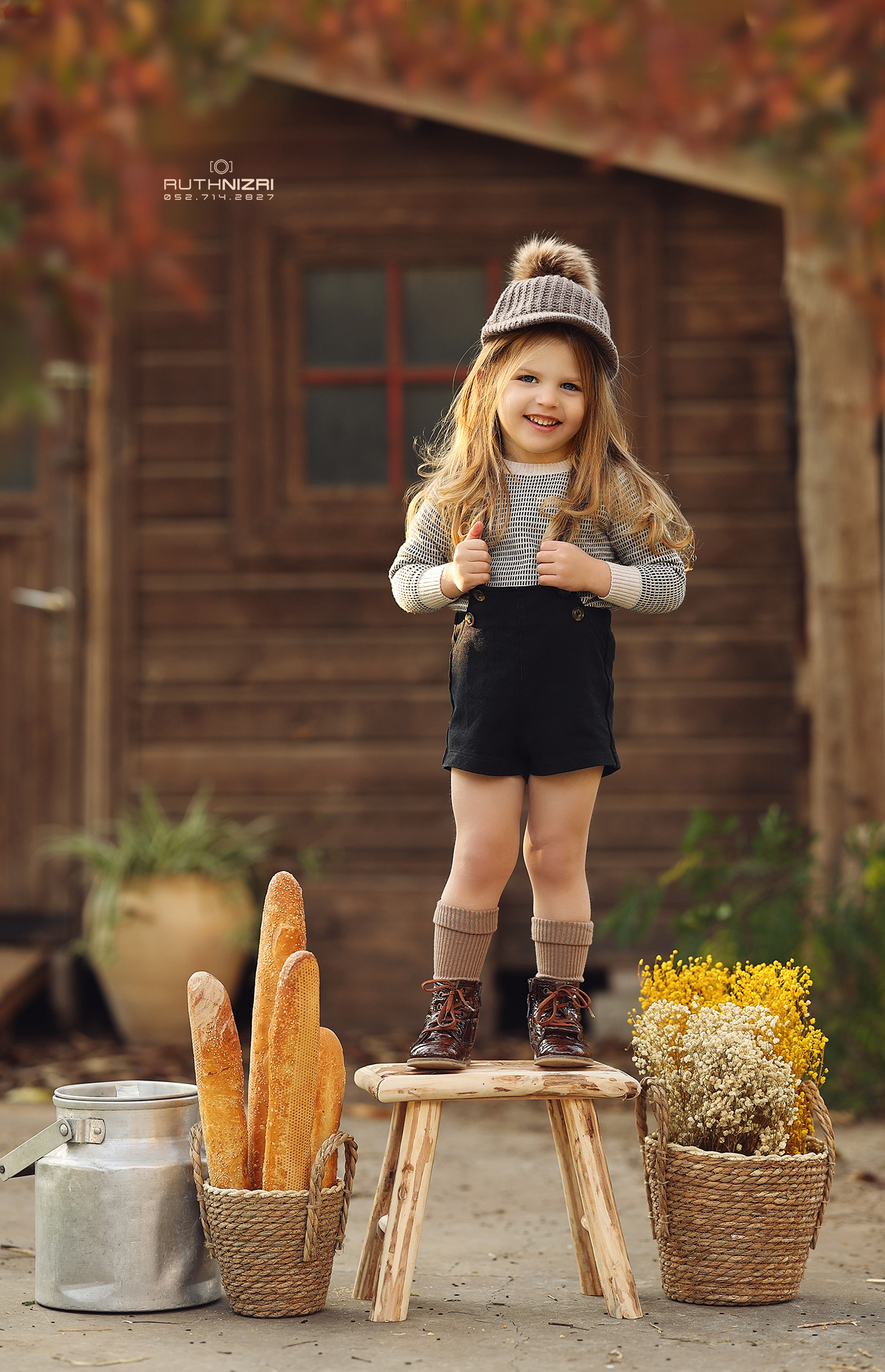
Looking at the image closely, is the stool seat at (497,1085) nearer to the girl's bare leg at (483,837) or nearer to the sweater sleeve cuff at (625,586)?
the girl's bare leg at (483,837)

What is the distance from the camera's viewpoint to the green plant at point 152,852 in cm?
557

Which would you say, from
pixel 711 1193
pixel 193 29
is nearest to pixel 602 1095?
pixel 711 1193

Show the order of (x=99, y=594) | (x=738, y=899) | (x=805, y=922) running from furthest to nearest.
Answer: (x=99, y=594) → (x=738, y=899) → (x=805, y=922)

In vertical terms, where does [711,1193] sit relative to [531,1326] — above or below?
above

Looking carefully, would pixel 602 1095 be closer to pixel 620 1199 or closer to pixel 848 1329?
pixel 848 1329

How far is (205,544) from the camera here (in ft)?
19.6

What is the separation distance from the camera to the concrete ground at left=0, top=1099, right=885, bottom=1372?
2.45 meters

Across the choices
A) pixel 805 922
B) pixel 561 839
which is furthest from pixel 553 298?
pixel 805 922

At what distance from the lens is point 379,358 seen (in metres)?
5.95

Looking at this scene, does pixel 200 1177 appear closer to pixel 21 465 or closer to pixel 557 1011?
pixel 557 1011

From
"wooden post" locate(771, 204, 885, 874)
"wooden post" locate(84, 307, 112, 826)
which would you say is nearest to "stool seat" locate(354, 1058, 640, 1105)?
"wooden post" locate(771, 204, 885, 874)

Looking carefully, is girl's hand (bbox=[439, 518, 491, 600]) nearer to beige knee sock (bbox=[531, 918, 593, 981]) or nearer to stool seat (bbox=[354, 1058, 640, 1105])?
beige knee sock (bbox=[531, 918, 593, 981])

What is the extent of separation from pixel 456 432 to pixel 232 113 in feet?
11.4

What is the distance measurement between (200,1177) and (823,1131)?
117 cm
